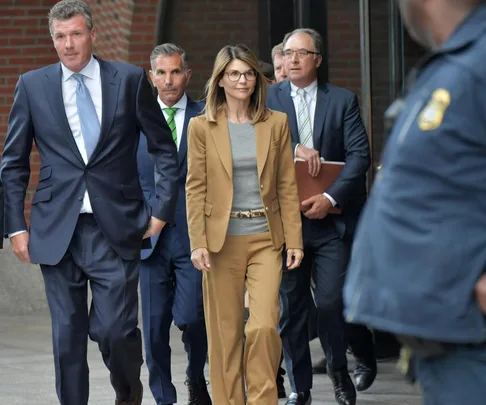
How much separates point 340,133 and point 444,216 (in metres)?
4.80

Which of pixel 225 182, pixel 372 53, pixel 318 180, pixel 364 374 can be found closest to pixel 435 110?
pixel 225 182

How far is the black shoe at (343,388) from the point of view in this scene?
7.28 metres

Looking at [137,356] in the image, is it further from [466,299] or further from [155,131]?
[466,299]

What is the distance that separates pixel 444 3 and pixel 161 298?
4682mm

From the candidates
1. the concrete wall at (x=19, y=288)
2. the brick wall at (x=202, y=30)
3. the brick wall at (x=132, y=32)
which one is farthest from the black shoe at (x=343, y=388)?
the concrete wall at (x=19, y=288)

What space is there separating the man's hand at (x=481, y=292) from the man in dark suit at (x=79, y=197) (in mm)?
3544

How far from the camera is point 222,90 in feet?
22.1

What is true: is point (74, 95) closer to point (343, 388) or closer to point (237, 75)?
point (237, 75)

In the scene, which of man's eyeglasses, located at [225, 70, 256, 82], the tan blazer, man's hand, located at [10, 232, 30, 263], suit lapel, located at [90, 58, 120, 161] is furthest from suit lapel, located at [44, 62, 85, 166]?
man's eyeglasses, located at [225, 70, 256, 82]

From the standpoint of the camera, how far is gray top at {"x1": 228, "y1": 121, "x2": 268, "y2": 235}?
21.2ft

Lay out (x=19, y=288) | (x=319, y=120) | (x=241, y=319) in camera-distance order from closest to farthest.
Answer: (x=241, y=319) → (x=319, y=120) → (x=19, y=288)

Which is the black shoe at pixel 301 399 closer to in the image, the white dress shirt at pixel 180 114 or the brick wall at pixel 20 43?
the white dress shirt at pixel 180 114

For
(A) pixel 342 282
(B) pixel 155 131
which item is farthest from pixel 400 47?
(B) pixel 155 131

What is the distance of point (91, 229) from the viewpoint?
604 cm
